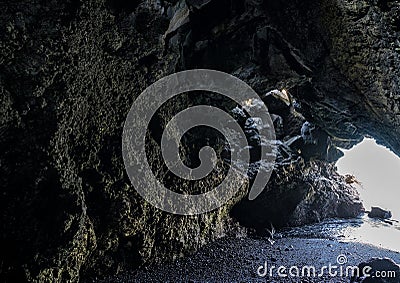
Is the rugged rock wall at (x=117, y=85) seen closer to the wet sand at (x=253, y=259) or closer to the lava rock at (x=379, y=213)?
the wet sand at (x=253, y=259)

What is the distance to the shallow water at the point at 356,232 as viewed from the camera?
768 centimetres

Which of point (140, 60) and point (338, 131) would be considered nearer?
point (140, 60)

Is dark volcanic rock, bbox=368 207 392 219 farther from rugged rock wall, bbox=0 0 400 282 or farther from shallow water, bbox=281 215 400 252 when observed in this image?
rugged rock wall, bbox=0 0 400 282

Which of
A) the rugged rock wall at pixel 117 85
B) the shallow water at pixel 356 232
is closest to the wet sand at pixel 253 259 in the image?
the rugged rock wall at pixel 117 85

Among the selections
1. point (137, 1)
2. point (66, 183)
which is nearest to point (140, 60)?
point (137, 1)

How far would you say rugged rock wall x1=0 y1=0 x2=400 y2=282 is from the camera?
342 centimetres

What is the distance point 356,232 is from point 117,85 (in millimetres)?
7544

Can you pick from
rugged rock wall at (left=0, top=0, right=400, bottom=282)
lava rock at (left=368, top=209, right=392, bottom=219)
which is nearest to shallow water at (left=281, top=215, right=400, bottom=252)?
lava rock at (left=368, top=209, right=392, bottom=219)

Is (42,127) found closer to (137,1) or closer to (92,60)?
(92,60)

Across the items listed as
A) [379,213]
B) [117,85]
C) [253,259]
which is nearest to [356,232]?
[379,213]

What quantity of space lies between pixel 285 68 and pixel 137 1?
295cm

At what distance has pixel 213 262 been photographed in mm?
5312

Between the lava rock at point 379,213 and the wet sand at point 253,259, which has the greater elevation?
the lava rock at point 379,213

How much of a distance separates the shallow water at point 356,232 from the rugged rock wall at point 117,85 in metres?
2.80
